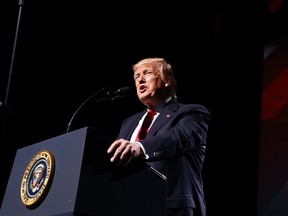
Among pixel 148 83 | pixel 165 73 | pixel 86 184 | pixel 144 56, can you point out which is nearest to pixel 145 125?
pixel 148 83

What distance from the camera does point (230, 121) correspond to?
13.0ft

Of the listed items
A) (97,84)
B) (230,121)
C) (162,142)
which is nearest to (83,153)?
(162,142)

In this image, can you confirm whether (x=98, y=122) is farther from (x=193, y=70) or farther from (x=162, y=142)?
(x=162, y=142)

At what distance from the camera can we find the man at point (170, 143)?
1.73 meters

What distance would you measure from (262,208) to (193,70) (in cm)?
153

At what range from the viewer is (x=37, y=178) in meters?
1.65

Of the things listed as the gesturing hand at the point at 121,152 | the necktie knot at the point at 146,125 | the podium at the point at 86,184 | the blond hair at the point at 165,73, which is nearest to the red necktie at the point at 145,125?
the necktie knot at the point at 146,125

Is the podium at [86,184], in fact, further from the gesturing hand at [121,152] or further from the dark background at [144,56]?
the dark background at [144,56]

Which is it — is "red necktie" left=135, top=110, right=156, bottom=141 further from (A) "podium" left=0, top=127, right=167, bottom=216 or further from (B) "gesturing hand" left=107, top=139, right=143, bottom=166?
(B) "gesturing hand" left=107, top=139, right=143, bottom=166

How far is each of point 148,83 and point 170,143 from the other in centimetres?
80

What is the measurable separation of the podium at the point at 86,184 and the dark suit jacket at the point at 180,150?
134 millimetres

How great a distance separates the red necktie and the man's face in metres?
0.09

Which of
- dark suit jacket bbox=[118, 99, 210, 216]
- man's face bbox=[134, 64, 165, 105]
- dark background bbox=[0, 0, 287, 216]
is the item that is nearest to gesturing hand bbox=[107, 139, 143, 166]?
Answer: dark suit jacket bbox=[118, 99, 210, 216]

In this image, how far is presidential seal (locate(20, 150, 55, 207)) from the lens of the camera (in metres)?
1.57
